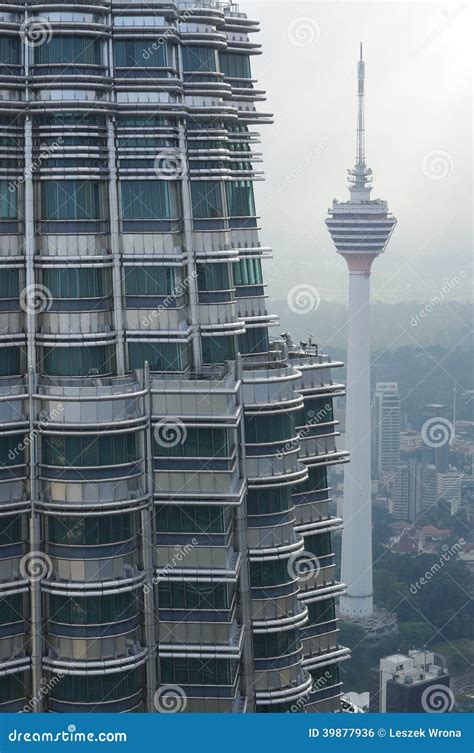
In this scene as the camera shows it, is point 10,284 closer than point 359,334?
Yes

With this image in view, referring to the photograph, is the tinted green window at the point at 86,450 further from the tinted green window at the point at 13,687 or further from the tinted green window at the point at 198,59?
the tinted green window at the point at 198,59

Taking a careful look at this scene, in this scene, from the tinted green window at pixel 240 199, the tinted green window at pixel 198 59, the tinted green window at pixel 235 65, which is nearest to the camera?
the tinted green window at pixel 198 59

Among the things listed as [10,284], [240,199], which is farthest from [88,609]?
[240,199]

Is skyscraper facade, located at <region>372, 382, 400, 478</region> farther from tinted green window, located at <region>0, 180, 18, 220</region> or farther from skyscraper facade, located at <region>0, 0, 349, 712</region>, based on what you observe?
tinted green window, located at <region>0, 180, 18, 220</region>

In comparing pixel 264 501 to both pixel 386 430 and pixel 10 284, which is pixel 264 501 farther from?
pixel 386 430

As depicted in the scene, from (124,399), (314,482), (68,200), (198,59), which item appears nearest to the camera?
(124,399)

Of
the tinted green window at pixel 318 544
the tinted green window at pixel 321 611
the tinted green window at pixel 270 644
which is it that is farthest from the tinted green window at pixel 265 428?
the tinted green window at pixel 321 611

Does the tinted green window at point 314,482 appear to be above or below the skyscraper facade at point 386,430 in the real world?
below

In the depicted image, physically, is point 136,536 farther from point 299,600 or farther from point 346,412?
point 346,412

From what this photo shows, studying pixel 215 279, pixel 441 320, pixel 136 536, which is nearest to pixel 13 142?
pixel 215 279
